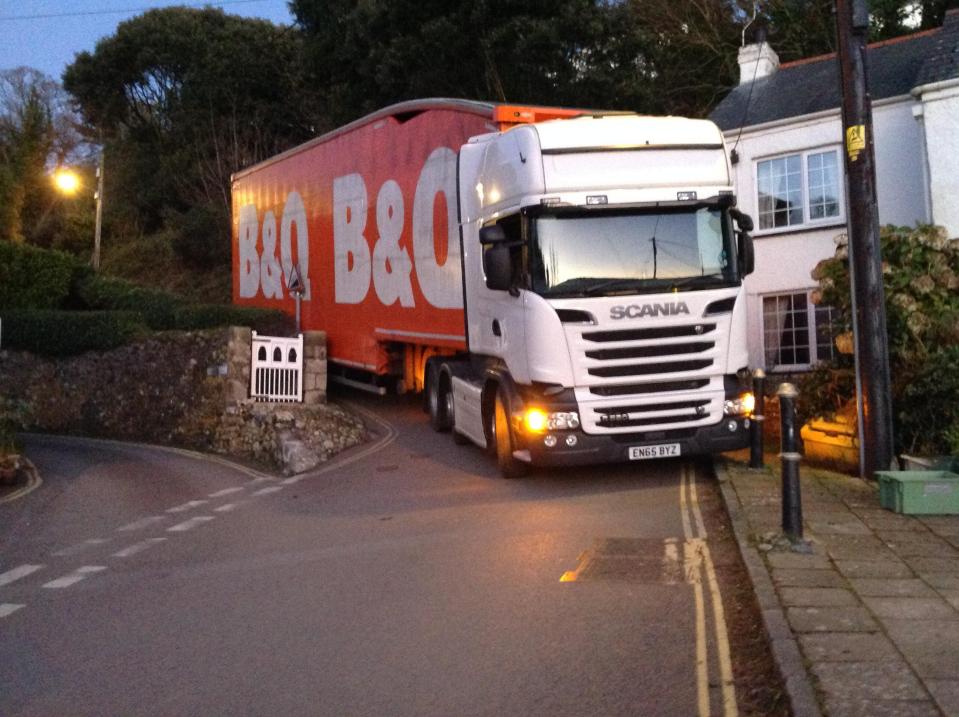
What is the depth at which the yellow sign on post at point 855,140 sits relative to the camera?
32.3 feet

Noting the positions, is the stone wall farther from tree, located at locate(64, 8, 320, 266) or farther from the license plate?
tree, located at locate(64, 8, 320, 266)

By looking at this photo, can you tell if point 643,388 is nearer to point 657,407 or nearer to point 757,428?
point 657,407

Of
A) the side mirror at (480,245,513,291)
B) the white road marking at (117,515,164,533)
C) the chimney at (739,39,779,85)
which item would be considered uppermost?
the chimney at (739,39,779,85)

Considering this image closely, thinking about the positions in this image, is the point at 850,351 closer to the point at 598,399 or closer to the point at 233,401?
the point at 598,399

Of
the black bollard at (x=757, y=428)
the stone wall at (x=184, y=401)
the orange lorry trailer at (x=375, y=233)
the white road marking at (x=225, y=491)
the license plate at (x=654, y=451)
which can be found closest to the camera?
the license plate at (x=654, y=451)

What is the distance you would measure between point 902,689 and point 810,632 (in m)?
0.88

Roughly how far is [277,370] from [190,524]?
23.4 feet

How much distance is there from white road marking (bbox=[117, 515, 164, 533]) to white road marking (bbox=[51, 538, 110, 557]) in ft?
1.39

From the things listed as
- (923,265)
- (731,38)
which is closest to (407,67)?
(731,38)

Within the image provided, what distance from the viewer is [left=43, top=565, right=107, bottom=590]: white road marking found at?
7.88 m

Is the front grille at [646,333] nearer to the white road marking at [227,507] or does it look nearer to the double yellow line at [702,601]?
the double yellow line at [702,601]

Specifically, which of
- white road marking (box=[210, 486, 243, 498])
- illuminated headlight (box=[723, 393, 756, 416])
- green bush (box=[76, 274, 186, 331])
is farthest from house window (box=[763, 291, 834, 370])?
green bush (box=[76, 274, 186, 331])

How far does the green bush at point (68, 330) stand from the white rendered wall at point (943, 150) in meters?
14.9

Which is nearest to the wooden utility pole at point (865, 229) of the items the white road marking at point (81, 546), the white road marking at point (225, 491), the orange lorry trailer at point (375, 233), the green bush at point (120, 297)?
the orange lorry trailer at point (375, 233)
